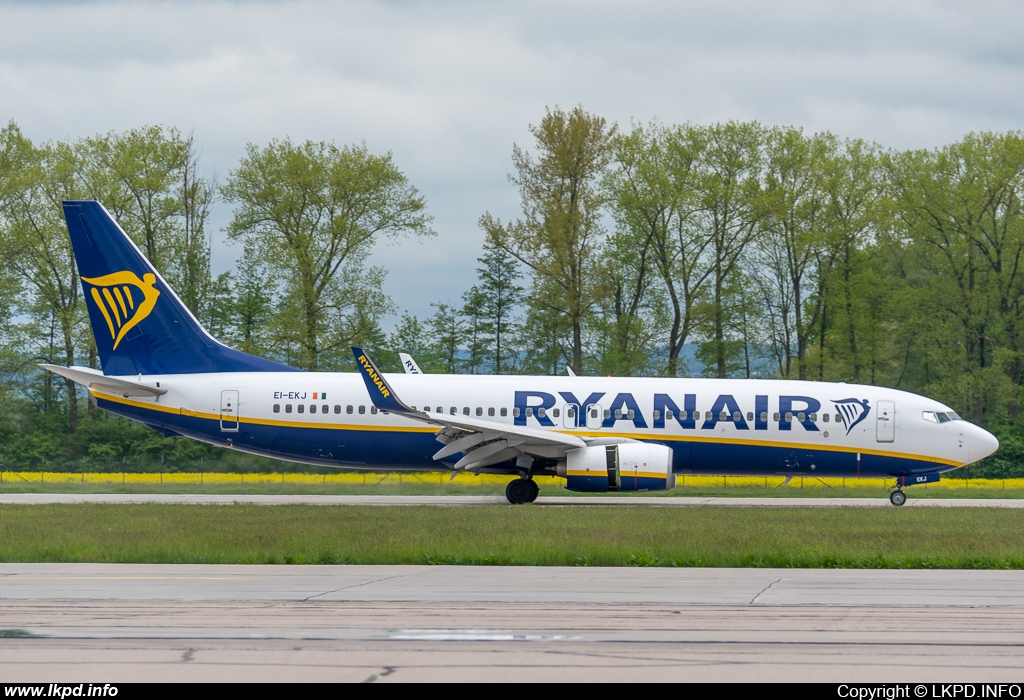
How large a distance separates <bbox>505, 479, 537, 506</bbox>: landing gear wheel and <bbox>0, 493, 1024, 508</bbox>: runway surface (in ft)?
1.21

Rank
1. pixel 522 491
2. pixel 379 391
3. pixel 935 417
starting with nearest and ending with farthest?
pixel 379 391
pixel 522 491
pixel 935 417

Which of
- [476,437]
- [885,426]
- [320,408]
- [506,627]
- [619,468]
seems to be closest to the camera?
[506,627]

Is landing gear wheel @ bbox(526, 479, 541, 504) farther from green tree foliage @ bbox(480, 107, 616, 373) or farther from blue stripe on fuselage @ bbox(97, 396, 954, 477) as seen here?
green tree foliage @ bbox(480, 107, 616, 373)

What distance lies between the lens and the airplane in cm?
2938

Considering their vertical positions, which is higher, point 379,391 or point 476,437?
point 379,391

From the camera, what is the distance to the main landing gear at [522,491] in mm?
29172

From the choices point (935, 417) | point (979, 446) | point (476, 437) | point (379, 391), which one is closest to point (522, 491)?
point (476, 437)

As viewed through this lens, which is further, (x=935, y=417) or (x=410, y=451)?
(x=410, y=451)

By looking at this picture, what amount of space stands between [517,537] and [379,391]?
955 cm

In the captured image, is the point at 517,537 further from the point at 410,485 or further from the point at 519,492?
the point at 410,485

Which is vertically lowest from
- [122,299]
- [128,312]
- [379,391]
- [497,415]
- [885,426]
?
[885,426]

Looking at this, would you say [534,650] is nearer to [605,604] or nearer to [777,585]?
[605,604]

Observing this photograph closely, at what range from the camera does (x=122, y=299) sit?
31.1 metres

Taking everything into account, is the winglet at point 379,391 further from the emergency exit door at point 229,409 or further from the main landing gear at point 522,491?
the emergency exit door at point 229,409
